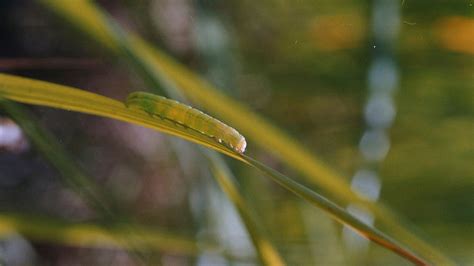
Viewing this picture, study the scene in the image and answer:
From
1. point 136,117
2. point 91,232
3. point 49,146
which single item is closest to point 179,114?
point 136,117

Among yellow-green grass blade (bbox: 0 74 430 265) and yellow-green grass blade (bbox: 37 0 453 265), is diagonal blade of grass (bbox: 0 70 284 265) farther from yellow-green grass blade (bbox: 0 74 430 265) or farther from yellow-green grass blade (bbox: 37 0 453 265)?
yellow-green grass blade (bbox: 37 0 453 265)

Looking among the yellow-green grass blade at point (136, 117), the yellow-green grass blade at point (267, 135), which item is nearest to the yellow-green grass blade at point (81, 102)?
the yellow-green grass blade at point (136, 117)

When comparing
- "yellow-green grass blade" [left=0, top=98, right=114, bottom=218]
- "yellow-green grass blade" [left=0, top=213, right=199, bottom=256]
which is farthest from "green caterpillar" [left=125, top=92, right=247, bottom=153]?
"yellow-green grass blade" [left=0, top=213, right=199, bottom=256]

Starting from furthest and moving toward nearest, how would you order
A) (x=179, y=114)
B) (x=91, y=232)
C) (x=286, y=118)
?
1. (x=286, y=118)
2. (x=91, y=232)
3. (x=179, y=114)

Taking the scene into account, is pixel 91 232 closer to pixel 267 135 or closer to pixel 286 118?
pixel 267 135

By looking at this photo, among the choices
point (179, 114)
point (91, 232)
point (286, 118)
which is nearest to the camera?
point (179, 114)

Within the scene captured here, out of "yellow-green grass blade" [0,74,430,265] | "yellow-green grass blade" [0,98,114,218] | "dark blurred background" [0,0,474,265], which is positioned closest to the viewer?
"yellow-green grass blade" [0,74,430,265]
